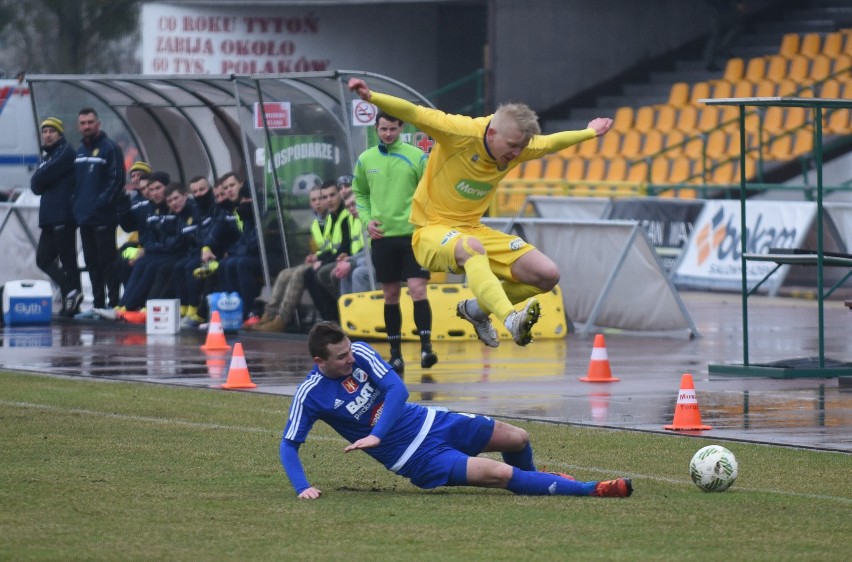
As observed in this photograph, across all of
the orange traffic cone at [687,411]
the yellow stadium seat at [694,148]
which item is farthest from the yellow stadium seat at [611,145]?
the orange traffic cone at [687,411]

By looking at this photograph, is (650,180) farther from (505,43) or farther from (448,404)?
(448,404)

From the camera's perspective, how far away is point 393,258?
49.3ft

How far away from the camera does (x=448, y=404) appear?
1278 centimetres

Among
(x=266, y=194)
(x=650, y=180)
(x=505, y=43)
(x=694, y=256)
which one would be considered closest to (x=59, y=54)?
(x=505, y=43)

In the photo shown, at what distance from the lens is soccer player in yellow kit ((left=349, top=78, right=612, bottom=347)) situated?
11017 millimetres

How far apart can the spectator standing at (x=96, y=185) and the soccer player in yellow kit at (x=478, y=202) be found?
980cm

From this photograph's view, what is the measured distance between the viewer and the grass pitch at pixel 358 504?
735 centimetres

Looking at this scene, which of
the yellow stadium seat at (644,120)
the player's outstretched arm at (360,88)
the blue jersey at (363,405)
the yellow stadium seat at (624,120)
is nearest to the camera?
the blue jersey at (363,405)

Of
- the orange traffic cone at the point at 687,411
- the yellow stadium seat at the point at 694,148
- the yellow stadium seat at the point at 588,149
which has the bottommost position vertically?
the orange traffic cone at the point at 687,411

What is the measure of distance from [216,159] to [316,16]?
1670cm

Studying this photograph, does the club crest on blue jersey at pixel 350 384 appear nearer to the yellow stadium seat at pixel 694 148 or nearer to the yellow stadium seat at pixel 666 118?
the yellow stadium seat at pixel 694 148

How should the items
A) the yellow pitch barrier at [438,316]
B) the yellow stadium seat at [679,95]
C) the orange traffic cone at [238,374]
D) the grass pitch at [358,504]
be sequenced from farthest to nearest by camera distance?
the yellow stadium seat at [679,95] → the yellow pitch barrier at [438,316] → the orange traffic cone at [238,374] → the grass pitch at [358,504]

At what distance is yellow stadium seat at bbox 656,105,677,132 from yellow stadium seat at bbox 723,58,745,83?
128 cm

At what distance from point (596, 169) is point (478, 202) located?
22.6 meters
